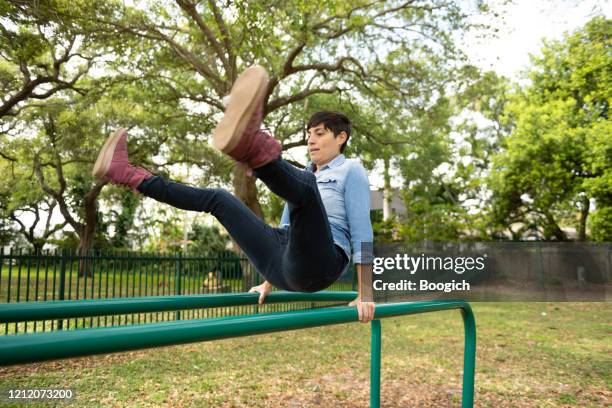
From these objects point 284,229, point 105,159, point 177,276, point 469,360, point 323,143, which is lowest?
point 469,360

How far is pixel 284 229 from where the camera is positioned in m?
1.83

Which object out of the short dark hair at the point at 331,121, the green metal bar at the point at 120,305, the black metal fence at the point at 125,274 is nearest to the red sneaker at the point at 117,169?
the green metal bar at the point at 120,305

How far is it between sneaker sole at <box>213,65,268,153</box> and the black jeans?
0.14 m

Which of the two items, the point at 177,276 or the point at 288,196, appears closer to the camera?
the point at 288,196

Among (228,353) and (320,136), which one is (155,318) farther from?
(320,136)

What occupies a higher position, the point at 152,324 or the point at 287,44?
the point at 287,44

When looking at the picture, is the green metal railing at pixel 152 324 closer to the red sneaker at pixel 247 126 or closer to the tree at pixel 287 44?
the red sneaker at pixel 247 126

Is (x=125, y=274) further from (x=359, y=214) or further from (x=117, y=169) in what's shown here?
(x=359, y=214)

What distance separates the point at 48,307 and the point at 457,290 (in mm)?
14183

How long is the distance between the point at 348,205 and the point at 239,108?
2.66 ft

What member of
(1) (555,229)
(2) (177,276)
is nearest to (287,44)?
(2) (177,276)

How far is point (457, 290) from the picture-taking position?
14359 mm

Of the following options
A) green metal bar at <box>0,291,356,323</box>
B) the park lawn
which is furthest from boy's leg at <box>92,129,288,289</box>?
the park lawn

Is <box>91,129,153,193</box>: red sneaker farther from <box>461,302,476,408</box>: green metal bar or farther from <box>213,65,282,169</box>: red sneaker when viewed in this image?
<box>461,302,476,408</box>: green metal bar
